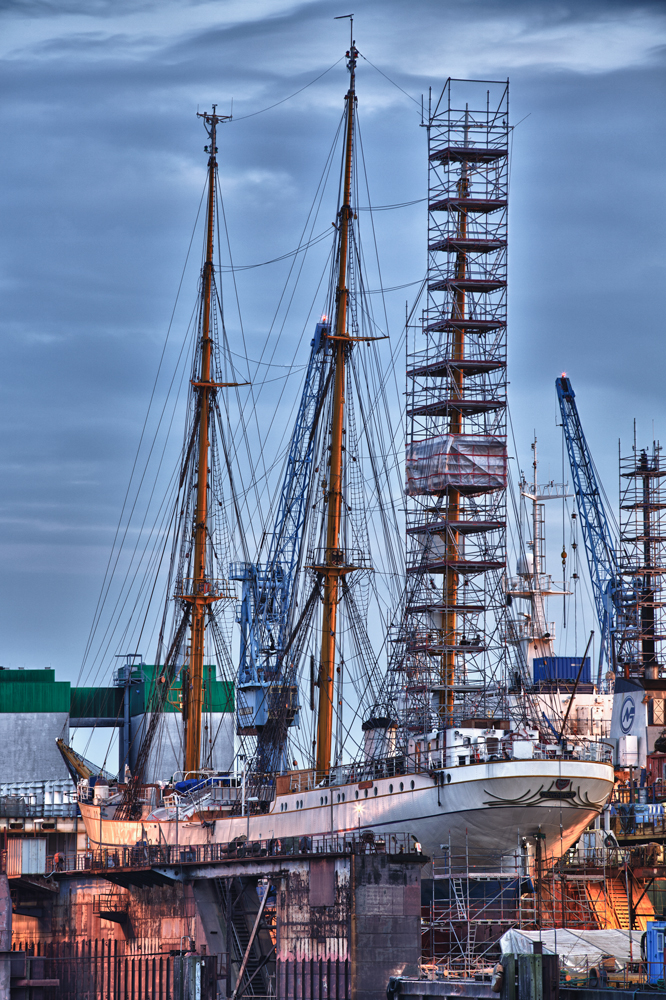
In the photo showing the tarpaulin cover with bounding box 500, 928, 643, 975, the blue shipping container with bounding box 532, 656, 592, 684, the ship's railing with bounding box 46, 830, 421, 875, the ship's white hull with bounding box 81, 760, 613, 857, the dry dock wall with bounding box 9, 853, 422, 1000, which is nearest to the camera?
the tarpaulin cover with bounding box 500, 928, 643, 975

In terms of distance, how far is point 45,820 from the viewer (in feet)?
299

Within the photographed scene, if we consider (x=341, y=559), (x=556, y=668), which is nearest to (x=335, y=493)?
(x=341, y=559)

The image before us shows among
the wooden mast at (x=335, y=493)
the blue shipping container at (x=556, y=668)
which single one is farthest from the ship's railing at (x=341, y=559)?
the blue shipping container at (x=556, y=668)

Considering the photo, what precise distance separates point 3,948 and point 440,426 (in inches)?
1381

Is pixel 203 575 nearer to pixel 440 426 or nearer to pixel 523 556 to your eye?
pixel 440 426

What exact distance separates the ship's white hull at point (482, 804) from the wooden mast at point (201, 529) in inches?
949

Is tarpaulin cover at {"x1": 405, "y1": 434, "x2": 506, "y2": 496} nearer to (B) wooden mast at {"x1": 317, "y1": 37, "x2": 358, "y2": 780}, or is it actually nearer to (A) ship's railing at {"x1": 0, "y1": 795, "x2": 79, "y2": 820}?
(B) wooden mast at {"x1": 317, "y1": 37, "x2": 358, "y2": 780}

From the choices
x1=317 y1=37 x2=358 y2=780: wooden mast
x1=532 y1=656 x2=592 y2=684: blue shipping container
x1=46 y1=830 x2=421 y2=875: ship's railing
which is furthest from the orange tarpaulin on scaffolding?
x1=532 y1=656 x2=592 y2=684: blue shipping container

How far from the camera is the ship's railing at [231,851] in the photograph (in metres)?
59.2

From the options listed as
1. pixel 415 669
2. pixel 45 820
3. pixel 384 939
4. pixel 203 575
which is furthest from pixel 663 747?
pixel 384 939

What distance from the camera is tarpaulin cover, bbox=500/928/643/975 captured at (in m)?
54.9

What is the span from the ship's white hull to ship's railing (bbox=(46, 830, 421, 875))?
1081 millimetres

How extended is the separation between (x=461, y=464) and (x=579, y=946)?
35.0 m

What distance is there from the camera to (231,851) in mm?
68312
